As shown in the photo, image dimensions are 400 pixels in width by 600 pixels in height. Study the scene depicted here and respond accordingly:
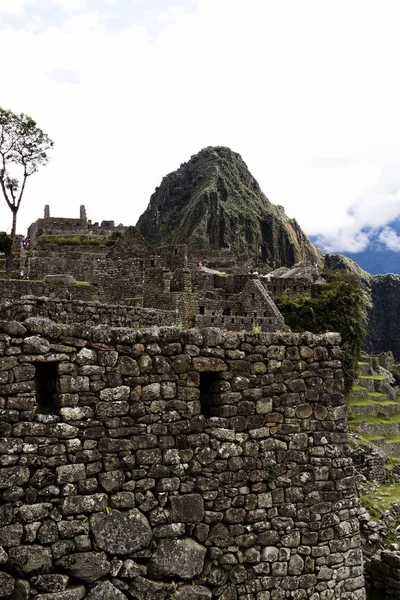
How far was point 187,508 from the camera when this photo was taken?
233 inches

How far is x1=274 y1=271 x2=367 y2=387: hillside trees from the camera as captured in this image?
106 ft

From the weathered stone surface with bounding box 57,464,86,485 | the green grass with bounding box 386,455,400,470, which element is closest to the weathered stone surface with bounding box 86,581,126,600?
the weathered stone surface with bounding box 57,464,86,485

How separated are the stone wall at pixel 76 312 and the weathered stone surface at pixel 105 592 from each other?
315cm

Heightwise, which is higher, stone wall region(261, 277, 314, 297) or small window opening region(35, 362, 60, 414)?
stone wall region(261, 277, 314, 297)

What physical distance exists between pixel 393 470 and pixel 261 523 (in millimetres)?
17690

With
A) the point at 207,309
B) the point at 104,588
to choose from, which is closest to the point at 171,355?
the point at 104,588

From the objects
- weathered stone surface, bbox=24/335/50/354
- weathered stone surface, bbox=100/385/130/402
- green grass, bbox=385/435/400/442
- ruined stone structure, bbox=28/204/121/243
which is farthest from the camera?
ruined stone structure, bbox=28/204/121/243

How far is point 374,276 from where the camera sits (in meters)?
128

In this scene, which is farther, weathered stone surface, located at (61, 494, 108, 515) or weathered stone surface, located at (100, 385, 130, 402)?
weathered stone surface, located at (100, 385, 130, 402)

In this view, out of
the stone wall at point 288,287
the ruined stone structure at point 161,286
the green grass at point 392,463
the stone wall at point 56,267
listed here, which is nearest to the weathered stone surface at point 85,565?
the ruined stone structure at point 161,286

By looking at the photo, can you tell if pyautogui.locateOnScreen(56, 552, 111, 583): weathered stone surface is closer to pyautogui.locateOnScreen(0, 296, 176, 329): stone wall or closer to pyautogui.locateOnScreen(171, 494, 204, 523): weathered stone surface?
pyautogui.locateOnScreen(171, 494, 204, 523): weathered stone surface

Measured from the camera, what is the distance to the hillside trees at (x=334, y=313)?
32.4 metres

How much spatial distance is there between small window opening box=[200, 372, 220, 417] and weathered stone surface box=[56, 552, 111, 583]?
1888 mm

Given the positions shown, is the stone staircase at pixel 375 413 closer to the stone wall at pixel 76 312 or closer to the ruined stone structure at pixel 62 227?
the stone wall at pixel 76 312
